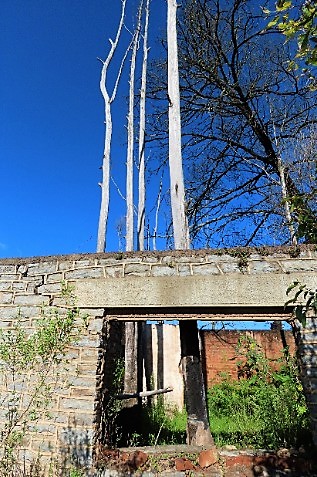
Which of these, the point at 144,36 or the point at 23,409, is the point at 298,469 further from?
the point at 144,36

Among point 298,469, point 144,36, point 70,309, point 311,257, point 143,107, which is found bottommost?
point 298,469

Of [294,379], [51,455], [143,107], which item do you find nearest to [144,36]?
[143,107]

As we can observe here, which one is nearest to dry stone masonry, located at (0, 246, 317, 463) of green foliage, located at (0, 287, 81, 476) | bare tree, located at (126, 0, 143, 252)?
green foliage, located at (0, 287, 81, 476)

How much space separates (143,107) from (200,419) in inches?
392

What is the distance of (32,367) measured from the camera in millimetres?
3562

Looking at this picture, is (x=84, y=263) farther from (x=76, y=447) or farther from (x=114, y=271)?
(x=76, y=447)

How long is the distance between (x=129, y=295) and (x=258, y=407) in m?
3.60

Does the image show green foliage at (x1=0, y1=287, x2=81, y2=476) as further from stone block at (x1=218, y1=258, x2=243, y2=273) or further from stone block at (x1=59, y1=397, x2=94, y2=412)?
stone block at (x1=218, y1=258, x2=243, y2=273)

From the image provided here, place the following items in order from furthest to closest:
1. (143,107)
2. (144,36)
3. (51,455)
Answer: (144,36) → (143,107) → (51,455)

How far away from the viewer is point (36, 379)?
3850mm

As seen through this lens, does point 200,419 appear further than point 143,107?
No

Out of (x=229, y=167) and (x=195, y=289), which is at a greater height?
(x=229, y=167)

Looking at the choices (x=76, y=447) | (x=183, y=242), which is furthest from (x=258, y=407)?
(x=76, y=447)

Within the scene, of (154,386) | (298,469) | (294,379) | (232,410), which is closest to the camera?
(298,469)
